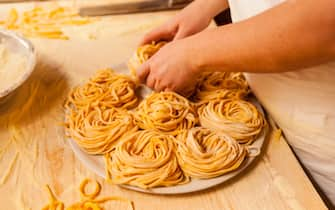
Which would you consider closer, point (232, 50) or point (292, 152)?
point (232, 50)

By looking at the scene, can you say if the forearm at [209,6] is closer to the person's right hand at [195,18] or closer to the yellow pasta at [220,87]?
the person's right hand at [195,18]

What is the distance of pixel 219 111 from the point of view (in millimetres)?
1153

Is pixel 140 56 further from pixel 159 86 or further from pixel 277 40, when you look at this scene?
pixel 277 40

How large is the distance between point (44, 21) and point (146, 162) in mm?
935

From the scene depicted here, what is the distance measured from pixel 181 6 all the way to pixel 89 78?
60 cm

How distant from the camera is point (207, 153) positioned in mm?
1043

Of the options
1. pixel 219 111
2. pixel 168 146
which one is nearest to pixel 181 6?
pixel 219 111

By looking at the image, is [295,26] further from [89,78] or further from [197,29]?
[89,78]

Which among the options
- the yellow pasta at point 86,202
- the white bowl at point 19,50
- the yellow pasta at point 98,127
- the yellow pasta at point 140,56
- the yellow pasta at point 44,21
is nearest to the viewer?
the yellow pasta at point 86,202

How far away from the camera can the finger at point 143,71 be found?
3.99 ft

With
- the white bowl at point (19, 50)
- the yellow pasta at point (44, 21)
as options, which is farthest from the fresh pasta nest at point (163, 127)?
the yellow pasta at point (44, 21)

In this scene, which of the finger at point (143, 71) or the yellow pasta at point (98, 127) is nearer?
the yellow pasta at point (98, 127)

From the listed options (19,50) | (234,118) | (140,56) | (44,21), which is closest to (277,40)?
(234,118)

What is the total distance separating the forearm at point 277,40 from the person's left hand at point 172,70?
2.3 inches
